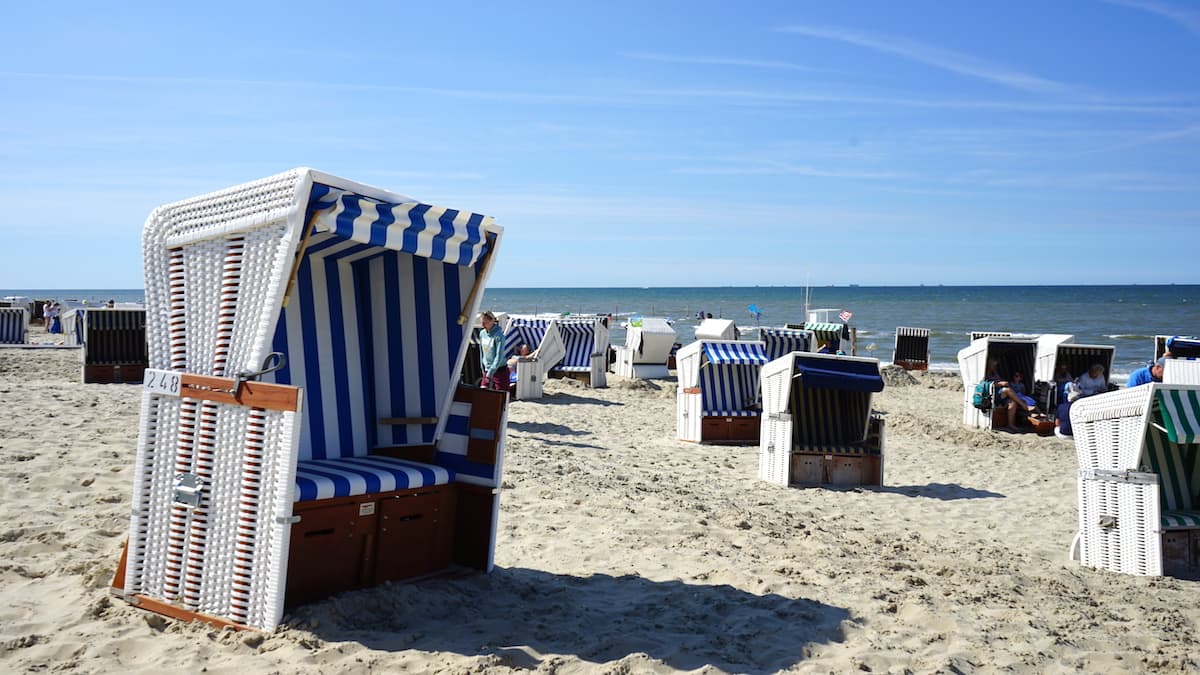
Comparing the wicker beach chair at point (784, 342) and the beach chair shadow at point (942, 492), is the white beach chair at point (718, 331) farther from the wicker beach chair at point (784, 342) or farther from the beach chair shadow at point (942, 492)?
the beach chair shadow at point (942, 492)

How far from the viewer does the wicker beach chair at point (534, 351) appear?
1542 cm

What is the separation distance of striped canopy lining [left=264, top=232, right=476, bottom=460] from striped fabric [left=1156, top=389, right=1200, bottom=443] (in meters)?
4.50

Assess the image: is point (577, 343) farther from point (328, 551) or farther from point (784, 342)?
point (328, 551)

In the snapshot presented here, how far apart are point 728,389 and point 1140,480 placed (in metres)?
5.90

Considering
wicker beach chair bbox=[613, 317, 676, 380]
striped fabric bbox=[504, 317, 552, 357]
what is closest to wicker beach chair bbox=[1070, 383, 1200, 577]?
striped fabric bbox=[504, 317, 552, 357]

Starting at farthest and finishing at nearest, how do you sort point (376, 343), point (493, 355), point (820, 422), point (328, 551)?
point (493, 355), point (820, 422), point (376, 343), point (328, 551)

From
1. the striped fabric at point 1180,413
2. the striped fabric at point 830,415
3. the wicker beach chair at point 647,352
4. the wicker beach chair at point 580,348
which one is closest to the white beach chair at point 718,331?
the wicker beach chair at point 647,352

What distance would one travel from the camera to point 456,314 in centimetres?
533

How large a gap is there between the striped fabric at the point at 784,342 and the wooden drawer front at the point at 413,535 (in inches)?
317

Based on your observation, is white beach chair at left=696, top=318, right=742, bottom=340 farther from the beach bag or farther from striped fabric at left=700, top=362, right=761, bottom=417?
striped fabric at left=700, top=362, right=761, bottom=417

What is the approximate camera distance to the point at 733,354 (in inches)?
458

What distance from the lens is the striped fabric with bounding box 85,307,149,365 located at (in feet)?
50.8

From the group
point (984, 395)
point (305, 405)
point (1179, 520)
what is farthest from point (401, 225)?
point (984, 395)

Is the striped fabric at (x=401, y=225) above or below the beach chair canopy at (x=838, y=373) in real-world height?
above
